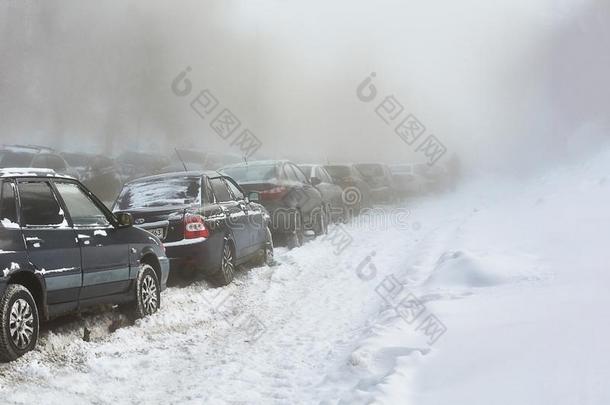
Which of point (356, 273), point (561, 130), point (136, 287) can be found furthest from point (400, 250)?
point (561, 130)

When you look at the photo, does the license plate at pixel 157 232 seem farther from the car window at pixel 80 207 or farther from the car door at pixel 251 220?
the car door at pixel 251 220

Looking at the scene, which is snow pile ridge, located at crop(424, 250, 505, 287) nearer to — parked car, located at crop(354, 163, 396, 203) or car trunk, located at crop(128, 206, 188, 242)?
car trunk, located at crop(128, 206, 188, 242)

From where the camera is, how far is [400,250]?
1188 cm

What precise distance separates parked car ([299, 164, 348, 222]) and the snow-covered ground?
16.1 ft

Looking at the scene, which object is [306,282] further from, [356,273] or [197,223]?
[197,223]

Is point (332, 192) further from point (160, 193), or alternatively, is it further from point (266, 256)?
point (160, 193)

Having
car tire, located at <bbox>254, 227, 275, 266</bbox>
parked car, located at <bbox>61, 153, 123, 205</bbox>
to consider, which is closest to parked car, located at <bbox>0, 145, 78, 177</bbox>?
parked car, located at <bbox>61, 153, 123, 205</bbox>

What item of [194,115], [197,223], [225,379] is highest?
[194,115]

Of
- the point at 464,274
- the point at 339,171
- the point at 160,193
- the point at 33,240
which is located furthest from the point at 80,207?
the point at 339,171

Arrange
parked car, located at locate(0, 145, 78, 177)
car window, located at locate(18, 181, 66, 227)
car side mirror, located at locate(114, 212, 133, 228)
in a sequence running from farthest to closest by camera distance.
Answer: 1. parked car, located at locate(0, 145, 78, 177)
2. car side mirror, located at locate(114, 212, 133, 228)
3. car window, located at locate(18, 181, 66, 227)

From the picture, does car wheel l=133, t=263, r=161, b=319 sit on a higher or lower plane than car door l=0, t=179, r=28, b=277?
lower

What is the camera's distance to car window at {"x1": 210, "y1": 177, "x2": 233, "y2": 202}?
888 cm

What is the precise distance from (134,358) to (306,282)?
151 inches

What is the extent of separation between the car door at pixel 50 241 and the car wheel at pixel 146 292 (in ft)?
3.35
